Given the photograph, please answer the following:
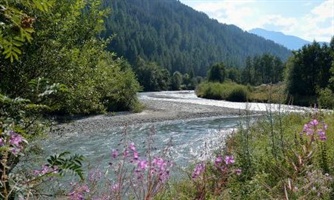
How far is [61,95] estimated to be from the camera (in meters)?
6.77

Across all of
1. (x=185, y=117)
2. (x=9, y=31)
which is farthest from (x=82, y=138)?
(x=9, y=31)

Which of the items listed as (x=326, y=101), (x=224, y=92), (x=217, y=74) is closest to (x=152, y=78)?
(x=217, y=74)

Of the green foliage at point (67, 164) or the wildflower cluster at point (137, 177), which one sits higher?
the green foliage at point (67, 164)

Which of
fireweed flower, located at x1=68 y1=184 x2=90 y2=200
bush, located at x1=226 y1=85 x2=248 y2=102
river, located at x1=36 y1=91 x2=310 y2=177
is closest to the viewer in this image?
fireweed flower, located at x1=68 y1=184 x2=90 y2=200

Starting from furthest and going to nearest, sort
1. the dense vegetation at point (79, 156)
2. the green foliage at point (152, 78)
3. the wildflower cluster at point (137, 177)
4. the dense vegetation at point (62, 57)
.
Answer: the green foliage at point (152, 78), the dense vegetation at point (62, 57), the wildflower cluster at point (137, 177), the dense vegetation at point (79, 156)

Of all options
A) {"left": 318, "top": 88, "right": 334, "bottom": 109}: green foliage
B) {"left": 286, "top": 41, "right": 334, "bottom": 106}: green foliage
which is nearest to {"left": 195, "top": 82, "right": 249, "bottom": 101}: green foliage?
{"left": 286, "top": 41, "right": 334, "bottom": 106}: green foliage

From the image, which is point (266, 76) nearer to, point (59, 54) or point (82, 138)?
point (82, 138)

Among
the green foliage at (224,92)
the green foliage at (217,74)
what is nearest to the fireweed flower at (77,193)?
the green foliage at (224,92)

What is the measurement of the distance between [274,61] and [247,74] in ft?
27.5

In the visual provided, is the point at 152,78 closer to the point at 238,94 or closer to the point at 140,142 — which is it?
the point at 238,94

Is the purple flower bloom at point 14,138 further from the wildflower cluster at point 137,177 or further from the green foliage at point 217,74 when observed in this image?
the green foliage at point 217,74

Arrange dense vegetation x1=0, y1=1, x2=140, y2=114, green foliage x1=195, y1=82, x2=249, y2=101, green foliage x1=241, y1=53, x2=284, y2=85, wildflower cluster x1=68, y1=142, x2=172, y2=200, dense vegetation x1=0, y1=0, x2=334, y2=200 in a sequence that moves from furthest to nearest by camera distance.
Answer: green foliage x1=241, y1=53, x2=284, y2=85 → green foliage x1=195, y1=82, x2=249, y2=101 → dense vegetation x1=0, y1=1, x2=140, y2=114 → wildflower cluster x1=68, y1=142, x2=172, y2=200 → dense vegetation x1=0, y1=0, x2=334, y2=200

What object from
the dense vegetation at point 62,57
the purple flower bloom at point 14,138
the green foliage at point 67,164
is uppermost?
the dense vegetation at point 62,57

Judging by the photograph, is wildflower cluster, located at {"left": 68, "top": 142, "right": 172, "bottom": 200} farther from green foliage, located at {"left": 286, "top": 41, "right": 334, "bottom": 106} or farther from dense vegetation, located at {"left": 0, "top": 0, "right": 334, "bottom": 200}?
green foliage, located at {"left": 286, "top": 41, "right": 334, "bottom": 106}
